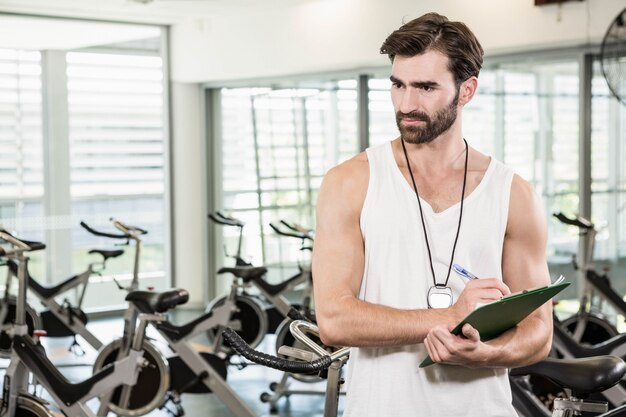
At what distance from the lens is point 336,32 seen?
6.36 meters

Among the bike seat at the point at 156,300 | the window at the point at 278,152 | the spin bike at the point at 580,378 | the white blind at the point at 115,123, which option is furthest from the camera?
the white blind at the point at 115,123

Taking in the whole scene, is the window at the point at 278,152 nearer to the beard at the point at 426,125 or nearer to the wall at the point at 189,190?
the wall at the point at 189,190

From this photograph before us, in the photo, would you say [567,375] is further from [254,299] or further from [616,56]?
[254,299]

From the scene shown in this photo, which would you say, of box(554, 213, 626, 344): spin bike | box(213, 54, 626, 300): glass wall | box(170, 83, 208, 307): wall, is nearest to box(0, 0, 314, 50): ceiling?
box(170, 83, 208, 307): wall

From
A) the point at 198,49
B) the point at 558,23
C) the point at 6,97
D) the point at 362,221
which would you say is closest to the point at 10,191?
the point at 6,97

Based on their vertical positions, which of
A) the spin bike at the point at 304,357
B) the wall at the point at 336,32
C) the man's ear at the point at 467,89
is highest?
the wall at the point at 336,32

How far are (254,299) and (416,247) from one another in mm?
4422

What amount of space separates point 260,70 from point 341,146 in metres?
0.89

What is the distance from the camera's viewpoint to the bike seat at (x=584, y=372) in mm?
2104

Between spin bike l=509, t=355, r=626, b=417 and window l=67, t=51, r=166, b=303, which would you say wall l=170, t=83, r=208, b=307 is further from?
spin bike l=509, t=355, r=626, b=417

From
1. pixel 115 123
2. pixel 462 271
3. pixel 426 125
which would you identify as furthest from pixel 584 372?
pixel 115 123

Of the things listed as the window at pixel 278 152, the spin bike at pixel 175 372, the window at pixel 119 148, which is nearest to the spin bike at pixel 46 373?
the spin bike at pixel 175 372

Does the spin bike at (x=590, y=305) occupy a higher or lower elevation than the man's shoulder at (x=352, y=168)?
lower

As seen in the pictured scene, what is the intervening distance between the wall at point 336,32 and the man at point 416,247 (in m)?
2.85
